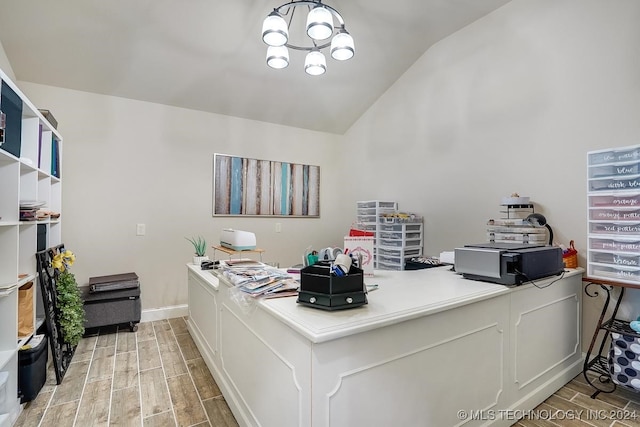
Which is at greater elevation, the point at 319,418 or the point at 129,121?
the point at 129,121

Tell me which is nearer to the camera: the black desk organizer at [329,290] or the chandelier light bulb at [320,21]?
the black desk organizer at [329,290]

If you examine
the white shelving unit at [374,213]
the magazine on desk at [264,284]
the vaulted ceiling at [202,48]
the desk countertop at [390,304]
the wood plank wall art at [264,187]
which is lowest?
the desk countertop at [390,304]

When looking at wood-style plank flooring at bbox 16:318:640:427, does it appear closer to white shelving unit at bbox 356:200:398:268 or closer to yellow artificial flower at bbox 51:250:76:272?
yellow artificial flower at bbox 51:250:76:272

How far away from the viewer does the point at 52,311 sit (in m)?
2.19

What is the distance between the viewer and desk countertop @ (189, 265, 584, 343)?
1061mm

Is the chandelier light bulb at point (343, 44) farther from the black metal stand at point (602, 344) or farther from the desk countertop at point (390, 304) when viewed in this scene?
the black metal stand at point (602, 344)

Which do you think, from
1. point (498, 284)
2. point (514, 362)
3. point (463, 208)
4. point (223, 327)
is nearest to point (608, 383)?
point (514, 362)

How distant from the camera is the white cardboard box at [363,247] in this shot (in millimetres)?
1743

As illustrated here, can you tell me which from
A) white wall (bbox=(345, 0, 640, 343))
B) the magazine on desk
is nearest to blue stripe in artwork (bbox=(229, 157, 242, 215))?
white wall (bbox=(345, 0, 640, 343))

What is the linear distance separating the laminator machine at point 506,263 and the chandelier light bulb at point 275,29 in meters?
1.76

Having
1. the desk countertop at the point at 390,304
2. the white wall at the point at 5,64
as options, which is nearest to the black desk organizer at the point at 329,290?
the desk countertop at the point at 390,304

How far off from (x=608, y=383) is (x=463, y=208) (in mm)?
1563

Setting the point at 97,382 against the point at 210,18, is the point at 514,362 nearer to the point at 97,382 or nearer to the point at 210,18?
the point at 97,382

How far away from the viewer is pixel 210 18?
250 centimetres
